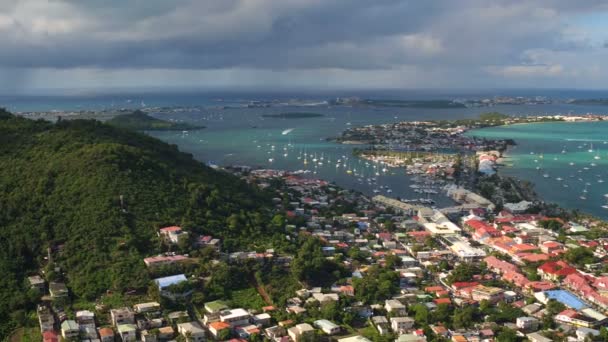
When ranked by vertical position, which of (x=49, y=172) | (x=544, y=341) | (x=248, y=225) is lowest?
(x=544, y=341)

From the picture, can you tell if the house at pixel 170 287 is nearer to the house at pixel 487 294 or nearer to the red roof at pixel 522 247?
the house at pixel 487 294

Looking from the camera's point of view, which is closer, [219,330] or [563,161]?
[219,330]

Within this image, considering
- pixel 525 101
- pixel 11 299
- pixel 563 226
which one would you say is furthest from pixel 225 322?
pixel 525 101

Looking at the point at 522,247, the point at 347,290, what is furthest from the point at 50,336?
the point at 522,247

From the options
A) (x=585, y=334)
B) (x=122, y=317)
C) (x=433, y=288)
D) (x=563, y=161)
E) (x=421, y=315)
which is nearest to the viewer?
(x=585, y=334)

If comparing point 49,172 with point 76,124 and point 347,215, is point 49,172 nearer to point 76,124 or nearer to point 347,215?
point 76,124

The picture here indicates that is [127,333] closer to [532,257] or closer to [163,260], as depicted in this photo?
[163,260]

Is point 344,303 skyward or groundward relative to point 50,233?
groundward
